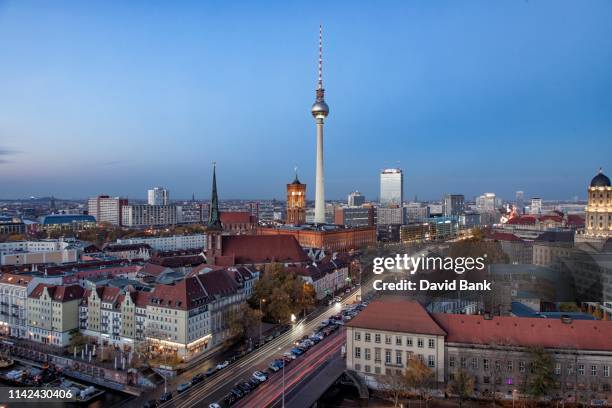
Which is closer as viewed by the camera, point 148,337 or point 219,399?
point 219,399

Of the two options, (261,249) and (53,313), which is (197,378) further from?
(261,249)

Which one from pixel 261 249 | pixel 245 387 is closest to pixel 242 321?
pixel 245 387

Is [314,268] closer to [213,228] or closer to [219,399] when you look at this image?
[213,228]

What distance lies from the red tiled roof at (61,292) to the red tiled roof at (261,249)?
17.2 metres

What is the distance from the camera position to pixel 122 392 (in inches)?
1052

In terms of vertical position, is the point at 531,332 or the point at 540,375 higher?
the point at 531,332

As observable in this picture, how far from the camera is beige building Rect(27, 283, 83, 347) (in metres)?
33.5

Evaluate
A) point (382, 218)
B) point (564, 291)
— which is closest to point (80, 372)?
point (564, 291)

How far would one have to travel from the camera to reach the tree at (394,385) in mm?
23375

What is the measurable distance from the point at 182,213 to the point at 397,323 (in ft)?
486

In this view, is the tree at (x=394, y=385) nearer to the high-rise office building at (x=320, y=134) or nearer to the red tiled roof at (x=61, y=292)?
the red tiled roof at (x=61, y=292)

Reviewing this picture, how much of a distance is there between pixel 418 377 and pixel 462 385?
202cm

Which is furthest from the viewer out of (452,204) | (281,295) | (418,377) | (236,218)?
(452,204)

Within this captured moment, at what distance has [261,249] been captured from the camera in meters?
51.7
